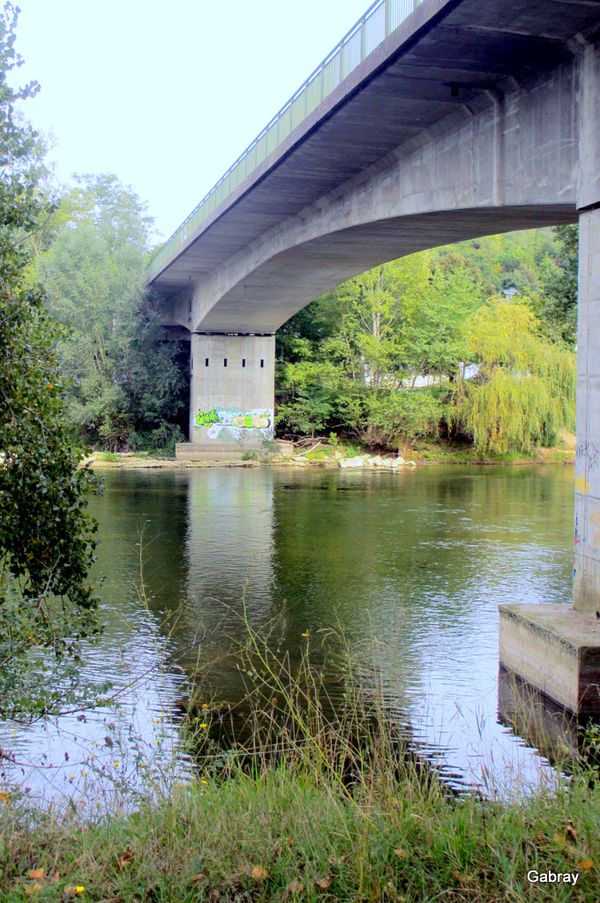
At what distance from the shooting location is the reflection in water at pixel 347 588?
7105 millimetres

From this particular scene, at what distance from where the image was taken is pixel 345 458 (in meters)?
32.2

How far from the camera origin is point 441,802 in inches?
159

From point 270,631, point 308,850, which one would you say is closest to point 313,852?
point 308,850

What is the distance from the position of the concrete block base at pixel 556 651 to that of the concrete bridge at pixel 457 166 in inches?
0.7

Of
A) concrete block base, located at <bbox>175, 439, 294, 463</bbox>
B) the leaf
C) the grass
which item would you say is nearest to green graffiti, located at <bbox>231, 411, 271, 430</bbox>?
concrete block base, located at <bbox>175, 439, 294, 463</bbox>

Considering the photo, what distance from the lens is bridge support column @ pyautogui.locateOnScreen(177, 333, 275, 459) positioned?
3291cm

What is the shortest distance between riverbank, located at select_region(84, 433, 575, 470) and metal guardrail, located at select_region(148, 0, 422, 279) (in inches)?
357

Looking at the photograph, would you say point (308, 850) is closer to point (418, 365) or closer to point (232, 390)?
point (232, 390)

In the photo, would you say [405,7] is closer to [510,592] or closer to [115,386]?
[510,592]

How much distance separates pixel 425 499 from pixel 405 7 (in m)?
12.8

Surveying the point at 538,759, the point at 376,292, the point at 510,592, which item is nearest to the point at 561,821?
the point at 538,759

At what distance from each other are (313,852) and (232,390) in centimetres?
3010

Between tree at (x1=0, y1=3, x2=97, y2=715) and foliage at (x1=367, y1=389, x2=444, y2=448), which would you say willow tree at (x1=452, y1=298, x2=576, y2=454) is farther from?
tree at (x1=0, y1=3, x2=97, y2=715)

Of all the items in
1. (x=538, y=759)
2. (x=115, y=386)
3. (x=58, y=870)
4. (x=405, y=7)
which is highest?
(x=405, y=7)
